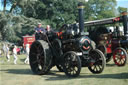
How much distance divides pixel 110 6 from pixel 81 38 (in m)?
45.9

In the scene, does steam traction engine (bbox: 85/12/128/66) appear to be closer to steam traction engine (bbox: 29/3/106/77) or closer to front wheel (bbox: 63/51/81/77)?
steam traction engine (bbox: 29/3/106/77)

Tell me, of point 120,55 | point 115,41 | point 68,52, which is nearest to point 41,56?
point 68,52

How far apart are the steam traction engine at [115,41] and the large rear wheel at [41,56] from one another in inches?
144

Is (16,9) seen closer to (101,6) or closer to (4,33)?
(4,33)

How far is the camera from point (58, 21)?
35.6 m

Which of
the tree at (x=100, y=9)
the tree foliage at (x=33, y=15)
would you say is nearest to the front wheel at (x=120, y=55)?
the tree foliage at (x=33, y=15)

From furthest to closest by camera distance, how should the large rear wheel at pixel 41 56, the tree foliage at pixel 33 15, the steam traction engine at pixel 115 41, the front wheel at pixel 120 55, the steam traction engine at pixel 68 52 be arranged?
the tree foliage at pixel 33 15
the steam traction engine at pixel 115 41
the front wheel at pixel 120 55
the large rear wheel at pixel 41 56
the steam traction engine at pixel 68 52

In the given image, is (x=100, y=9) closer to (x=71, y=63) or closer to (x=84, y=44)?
(x=84, y=44)

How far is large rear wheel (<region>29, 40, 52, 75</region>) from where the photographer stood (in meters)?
7.82

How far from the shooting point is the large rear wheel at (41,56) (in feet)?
25.7

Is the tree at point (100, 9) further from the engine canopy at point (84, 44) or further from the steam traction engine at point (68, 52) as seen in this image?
the engine canopy at point (84, 44)

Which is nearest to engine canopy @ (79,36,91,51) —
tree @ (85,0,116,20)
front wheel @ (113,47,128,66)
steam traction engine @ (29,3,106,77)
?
steam traction engine @ (29,3,106,77)

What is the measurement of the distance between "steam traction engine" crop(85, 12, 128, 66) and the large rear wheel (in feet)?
12.0

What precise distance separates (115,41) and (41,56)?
4.25m
